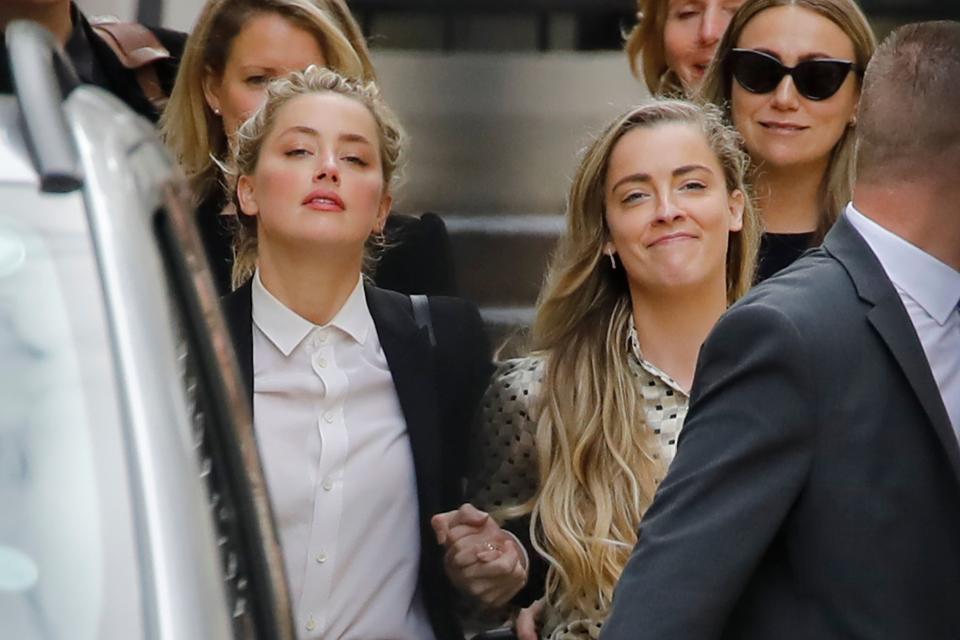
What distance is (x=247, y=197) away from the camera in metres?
4.40

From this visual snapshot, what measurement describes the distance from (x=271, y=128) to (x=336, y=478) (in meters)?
0.81

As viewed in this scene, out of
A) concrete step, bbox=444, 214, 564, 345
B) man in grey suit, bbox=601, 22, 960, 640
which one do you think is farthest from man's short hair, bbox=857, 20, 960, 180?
Result: concrete step, bbox=444, 214, 564, 345

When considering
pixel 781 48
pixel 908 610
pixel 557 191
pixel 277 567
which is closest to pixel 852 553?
pixel 908 610

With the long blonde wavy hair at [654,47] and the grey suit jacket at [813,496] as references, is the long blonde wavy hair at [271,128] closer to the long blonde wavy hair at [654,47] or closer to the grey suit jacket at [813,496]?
the long blonde wavy hair at [654,47]

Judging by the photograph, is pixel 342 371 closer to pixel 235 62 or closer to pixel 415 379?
pixel 415 379

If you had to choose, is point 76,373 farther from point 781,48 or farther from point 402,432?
point 781,48

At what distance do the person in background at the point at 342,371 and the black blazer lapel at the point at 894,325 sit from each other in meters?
1.27

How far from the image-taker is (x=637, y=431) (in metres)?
4.09

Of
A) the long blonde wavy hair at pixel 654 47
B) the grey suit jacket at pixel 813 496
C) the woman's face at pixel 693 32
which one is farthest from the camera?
the long blonde wavy hair at pixel 654 47

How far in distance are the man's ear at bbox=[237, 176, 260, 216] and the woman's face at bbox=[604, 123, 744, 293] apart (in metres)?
0.75

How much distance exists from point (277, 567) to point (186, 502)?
38 cm

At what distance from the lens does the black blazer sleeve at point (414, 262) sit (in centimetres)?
483

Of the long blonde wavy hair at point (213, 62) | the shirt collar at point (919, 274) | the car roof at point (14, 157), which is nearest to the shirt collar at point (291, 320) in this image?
the long blonde wavy hair at point (213, 62)

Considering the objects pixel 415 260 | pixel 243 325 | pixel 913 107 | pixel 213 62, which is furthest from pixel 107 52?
pixel 913 107
